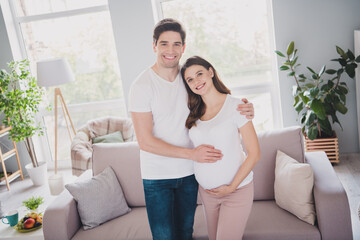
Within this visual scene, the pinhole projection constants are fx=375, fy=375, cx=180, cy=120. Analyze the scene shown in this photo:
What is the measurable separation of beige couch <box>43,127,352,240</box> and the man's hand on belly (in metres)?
0.68

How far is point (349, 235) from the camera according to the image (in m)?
2.11

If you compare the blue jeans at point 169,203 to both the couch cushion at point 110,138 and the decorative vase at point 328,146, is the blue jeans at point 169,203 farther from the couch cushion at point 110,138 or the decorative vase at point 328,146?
the decorative vase at point 328,146

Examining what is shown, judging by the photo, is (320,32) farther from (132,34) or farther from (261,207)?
(261,207)

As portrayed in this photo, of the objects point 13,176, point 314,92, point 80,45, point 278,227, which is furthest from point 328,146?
point 13,176

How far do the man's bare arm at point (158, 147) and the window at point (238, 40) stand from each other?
2767 millimetres

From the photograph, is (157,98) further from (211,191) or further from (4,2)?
(4,2)

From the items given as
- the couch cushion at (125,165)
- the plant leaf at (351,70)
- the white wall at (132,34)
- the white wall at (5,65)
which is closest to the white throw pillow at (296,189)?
the couch cushion at (125,165)

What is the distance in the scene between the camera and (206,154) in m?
1.81

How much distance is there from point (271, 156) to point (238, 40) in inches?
91.1

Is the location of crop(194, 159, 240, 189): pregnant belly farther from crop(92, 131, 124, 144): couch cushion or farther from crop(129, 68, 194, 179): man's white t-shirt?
crop(92, 131, 124, 144): couch cushion

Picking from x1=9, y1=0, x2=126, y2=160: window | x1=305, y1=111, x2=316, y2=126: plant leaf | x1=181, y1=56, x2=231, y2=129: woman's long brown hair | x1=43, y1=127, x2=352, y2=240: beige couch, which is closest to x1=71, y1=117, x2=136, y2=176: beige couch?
x1=9, y1=0, x2=126, y2=160: window

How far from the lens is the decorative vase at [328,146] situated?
396 centimetres

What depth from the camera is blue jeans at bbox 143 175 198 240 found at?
1.94 m

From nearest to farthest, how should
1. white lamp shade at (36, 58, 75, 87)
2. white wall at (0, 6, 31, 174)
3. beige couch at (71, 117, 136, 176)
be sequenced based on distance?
beige couch at (71, 117, 136, 176)
white lamp shade at (36, 58, 75, 87)
white wall at (0, 6, 31, 174)
